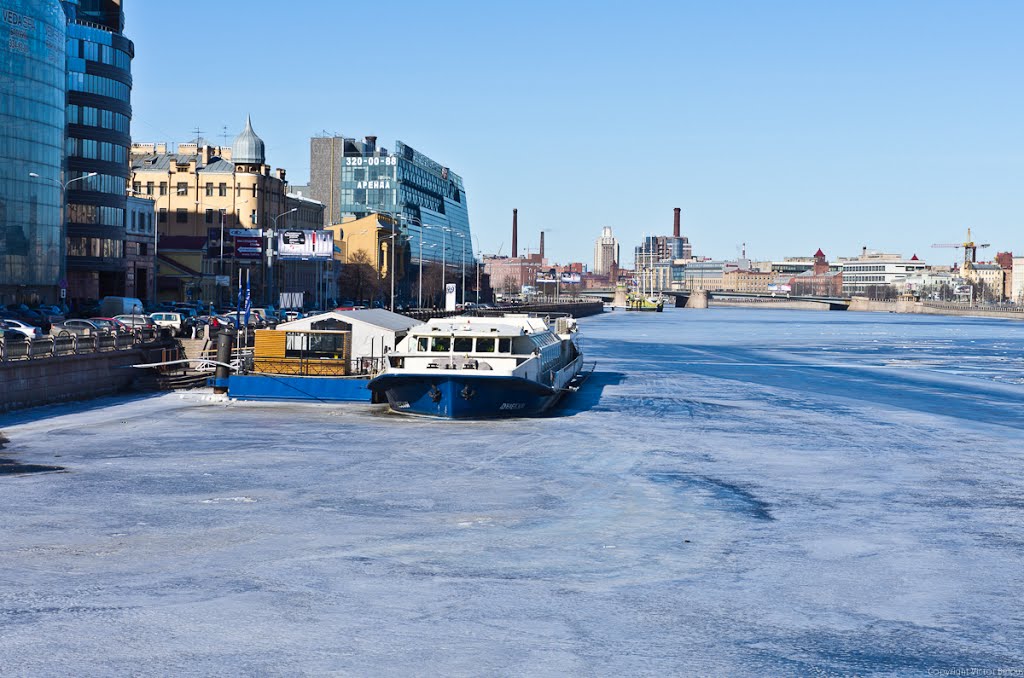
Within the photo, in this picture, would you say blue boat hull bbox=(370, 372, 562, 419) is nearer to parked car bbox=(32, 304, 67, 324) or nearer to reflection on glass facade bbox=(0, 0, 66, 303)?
parked car bbox=(32, 304, 67, 324)

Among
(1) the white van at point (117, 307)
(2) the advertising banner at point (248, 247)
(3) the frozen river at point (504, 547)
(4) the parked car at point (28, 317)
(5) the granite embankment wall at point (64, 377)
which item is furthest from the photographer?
(2) the advertising banner at point (248, 247)

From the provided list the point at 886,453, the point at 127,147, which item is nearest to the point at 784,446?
the point at 886,453

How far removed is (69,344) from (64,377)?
Result: 217cm

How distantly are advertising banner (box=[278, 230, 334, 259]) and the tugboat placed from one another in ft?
199

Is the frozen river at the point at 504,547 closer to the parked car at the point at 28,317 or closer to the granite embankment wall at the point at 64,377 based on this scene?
the granite embankment wall at the point at 64,377

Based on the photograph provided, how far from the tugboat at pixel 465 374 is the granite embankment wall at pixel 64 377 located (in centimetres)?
1354

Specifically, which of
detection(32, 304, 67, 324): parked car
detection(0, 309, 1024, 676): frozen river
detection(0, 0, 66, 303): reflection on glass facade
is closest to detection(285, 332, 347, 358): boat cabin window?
detection(0, 309, 1024, 676): frozen river

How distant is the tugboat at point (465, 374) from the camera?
1954 inches

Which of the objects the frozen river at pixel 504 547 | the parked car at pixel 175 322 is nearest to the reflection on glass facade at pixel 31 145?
the parked car at pixel 175 322

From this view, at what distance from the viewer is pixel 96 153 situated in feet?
410

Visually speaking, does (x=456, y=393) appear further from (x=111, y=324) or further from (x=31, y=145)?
(x=31, y=145)

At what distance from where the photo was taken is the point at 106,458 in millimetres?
38219

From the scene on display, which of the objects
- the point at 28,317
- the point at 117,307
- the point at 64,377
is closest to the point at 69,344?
the point at 64,377

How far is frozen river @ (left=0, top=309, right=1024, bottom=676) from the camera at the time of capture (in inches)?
768
